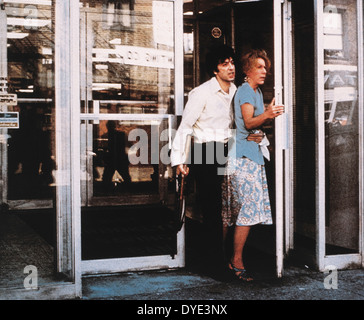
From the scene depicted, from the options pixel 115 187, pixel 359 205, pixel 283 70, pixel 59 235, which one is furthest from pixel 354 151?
pixel 59 235

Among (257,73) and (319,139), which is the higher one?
(257,73)

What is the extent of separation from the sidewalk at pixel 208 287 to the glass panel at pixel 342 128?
46 cm

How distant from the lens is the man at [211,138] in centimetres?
426

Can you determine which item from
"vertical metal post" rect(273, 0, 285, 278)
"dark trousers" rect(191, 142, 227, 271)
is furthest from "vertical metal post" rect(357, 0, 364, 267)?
"dark trousers" rect(191, 142, 227, 271)

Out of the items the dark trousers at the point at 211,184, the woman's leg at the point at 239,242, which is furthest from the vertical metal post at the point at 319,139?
the dark trousers at the point at 211,184

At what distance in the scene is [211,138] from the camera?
14.1 ft

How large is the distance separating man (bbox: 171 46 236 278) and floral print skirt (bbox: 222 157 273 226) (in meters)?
0.12

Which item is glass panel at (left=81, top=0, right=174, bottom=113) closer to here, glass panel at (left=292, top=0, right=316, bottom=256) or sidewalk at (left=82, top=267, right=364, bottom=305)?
glass panel at (left=292, top=0, right=316, bottom=256)

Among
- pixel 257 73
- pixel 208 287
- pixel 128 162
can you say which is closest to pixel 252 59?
pixel 257 73

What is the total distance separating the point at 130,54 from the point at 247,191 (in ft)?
5.41

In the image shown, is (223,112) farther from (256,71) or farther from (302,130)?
(302,130)

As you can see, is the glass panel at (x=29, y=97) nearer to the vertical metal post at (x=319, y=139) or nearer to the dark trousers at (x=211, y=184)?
the dark trousers at (x=211, y=184)

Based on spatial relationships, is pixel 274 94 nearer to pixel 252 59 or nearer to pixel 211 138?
pixel 252 59

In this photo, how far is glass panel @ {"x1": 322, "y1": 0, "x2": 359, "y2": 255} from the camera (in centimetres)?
473
